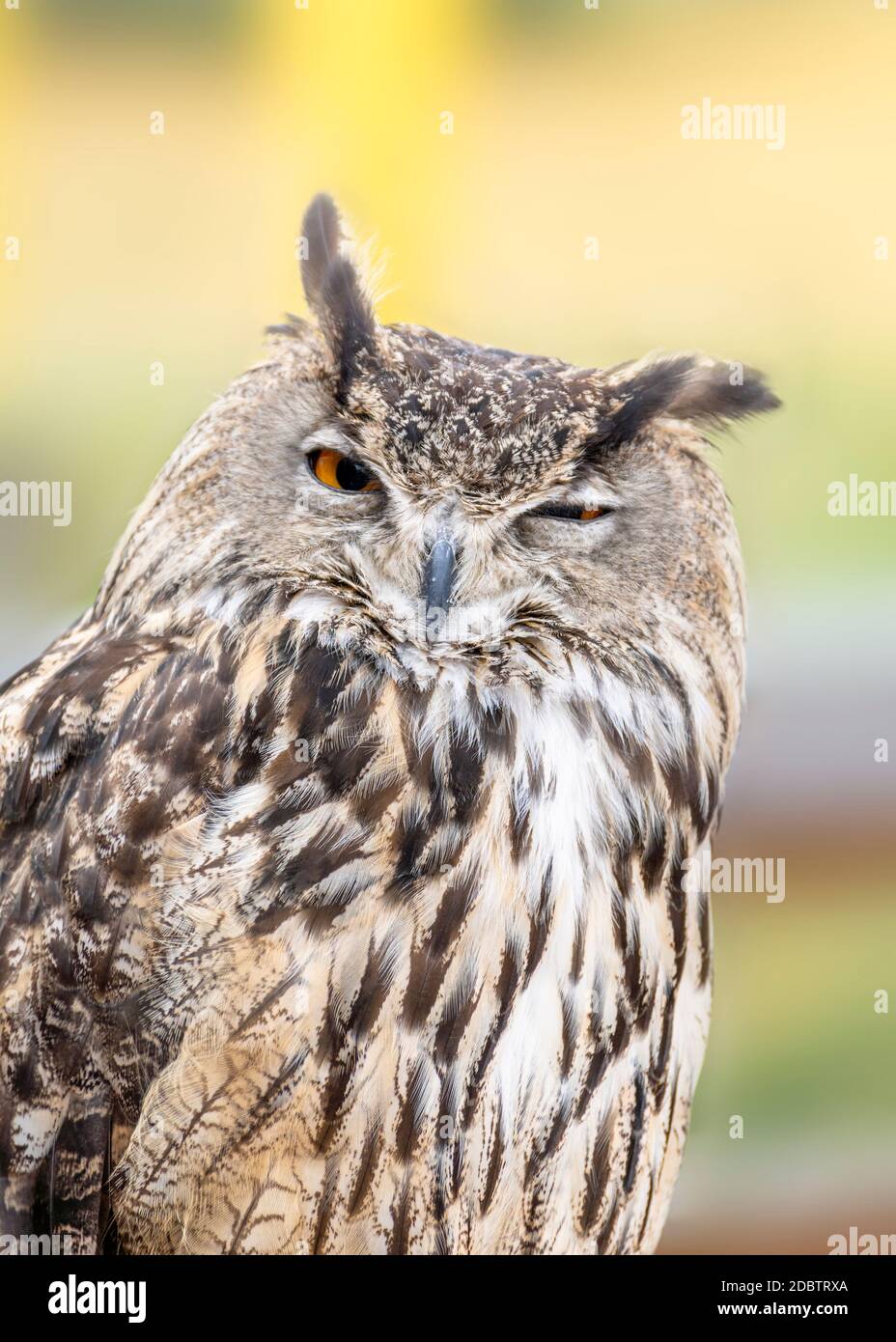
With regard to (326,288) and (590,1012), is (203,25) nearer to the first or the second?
(326,288)

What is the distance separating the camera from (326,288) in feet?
3.28

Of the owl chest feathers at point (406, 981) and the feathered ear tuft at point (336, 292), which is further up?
the feathered ear tuft at point (336, 292)

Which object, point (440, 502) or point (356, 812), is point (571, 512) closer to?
point (440, 502)

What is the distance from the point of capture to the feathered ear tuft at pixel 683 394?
998 mm

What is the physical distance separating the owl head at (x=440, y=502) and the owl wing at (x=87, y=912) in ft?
0.33

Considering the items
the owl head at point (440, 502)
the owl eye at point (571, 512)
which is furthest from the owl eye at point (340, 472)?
the owl eye at point (571, 512)

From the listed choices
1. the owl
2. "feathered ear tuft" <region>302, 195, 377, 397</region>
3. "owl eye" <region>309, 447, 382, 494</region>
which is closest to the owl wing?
the owl

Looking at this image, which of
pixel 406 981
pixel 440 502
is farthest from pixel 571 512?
pixel 406 981

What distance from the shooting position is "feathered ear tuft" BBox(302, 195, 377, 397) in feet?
3.19

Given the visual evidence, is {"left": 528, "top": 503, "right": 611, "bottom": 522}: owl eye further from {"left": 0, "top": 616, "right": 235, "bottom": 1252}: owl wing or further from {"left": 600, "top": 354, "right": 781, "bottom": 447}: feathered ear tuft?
{"left": 0, "top": 616, "right": 235, "bottom": 1252}: owl wing

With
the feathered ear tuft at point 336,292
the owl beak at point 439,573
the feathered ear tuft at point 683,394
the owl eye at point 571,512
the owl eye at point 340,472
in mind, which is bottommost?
the owl beak at point 439,573

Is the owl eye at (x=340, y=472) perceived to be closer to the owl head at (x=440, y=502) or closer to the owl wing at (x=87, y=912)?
the owl head at (x=440, y=502)

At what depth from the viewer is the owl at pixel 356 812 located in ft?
3.10
